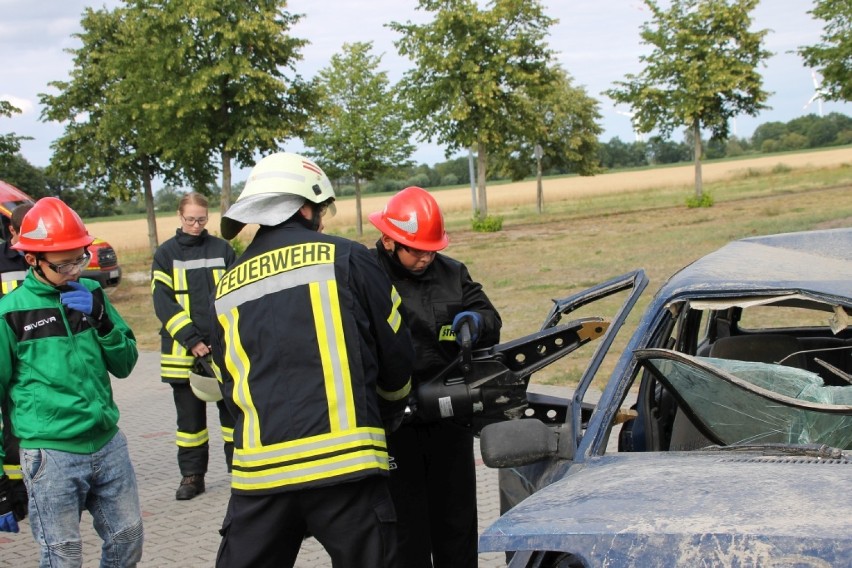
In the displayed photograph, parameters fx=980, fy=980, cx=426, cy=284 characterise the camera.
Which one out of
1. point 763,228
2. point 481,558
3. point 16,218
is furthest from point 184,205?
point 763,228

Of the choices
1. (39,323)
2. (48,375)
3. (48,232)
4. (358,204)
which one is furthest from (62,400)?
(358,204)

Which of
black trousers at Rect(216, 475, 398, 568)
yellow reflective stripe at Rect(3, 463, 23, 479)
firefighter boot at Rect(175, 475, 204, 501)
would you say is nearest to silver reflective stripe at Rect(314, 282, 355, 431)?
black trousers at Rect(216, 475, 398, 568)

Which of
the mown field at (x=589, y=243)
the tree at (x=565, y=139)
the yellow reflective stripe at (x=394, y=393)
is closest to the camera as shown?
the yellow reflective stripe at (x=394, y=393)

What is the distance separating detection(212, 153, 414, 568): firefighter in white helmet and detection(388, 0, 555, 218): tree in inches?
1014

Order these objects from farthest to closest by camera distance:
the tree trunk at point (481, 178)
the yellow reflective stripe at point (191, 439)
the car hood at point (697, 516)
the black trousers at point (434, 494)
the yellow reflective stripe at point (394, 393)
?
the tree trunk at point (481, 178)
the yellow reflective stripe at point (191, 439)
the black trousers at point (434, 494)
the yellow reflective stripe at point (394, 393)
the car hood at point (697, 516)

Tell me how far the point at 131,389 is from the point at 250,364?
8109 mm

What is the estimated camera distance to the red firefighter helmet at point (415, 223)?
12.1 ft

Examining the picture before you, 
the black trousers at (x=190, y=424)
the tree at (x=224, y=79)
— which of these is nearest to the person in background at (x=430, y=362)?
the black trousers at (x=190, y=424)

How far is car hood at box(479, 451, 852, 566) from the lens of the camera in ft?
6.49

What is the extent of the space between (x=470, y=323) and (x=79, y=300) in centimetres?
151

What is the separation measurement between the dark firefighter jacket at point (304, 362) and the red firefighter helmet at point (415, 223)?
756 millimetres

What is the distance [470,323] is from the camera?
3738 mm

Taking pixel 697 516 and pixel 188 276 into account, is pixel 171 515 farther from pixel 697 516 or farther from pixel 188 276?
pixel 697 516

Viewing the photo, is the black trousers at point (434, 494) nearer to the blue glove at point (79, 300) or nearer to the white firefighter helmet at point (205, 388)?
the blue glove at point (79, 300)
